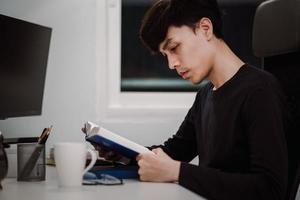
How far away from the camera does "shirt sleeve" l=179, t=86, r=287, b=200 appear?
4.00 ft

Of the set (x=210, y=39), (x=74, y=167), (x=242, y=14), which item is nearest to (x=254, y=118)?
(x=210, y=39)

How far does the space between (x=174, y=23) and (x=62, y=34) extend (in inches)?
33.7

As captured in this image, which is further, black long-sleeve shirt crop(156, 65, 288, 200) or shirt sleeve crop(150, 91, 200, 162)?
shirt sleeve crop(150, 91, 200, 162)

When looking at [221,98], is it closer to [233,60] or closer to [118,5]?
[233,60]

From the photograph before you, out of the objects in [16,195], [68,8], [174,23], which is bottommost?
[16,195]

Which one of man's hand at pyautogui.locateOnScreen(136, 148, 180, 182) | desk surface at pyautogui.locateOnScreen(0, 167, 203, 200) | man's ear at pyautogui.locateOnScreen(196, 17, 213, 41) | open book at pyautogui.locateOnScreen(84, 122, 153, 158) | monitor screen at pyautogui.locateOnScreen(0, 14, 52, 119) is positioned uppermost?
man's ear at pyautogui.locateOnScreen(196, 17, 213, 41)

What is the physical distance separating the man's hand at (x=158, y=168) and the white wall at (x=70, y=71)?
973 millimetres

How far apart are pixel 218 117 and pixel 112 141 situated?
1.23 feet

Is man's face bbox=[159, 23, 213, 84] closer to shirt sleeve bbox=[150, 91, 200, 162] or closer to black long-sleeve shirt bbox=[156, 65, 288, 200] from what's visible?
black long-sleeve shirt bbox=[156, 65, 288, 200]

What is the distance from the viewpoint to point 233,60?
61.0 inches

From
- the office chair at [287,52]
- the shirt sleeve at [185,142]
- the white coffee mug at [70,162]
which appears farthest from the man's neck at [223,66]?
the white coffee mug at [70,162]

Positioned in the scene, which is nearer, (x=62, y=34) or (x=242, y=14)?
(x=62, y=34)

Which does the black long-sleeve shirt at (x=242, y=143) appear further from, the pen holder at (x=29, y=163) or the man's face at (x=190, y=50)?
the pen holder at (x=29, y=163)

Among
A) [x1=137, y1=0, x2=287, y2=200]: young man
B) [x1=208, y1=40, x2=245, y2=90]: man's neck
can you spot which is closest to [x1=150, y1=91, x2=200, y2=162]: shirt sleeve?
[x1=137, y1=0, x2=287, y2=200]: young man
